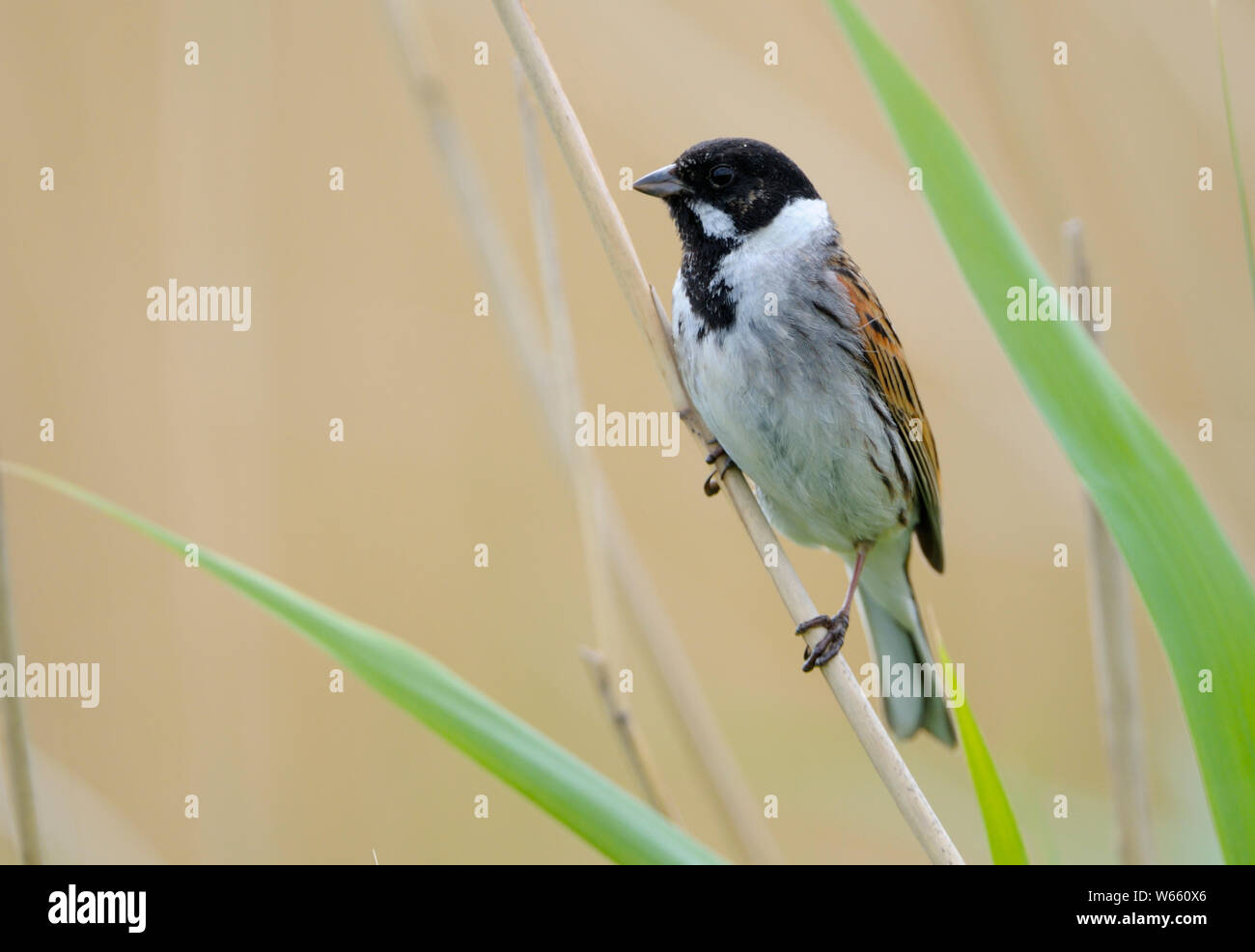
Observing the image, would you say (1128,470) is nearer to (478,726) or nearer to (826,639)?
(478,726)

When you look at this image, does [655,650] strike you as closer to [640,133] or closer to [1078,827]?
[1078,827]

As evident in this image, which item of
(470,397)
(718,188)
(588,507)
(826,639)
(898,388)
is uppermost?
(718,188)

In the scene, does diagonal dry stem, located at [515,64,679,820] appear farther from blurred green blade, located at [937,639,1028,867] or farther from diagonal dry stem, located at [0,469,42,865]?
diagonal dry stem, located at [0,469,42,865]

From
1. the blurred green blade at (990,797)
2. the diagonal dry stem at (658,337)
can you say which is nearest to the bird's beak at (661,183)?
the diagonal dry stem at (658,337)

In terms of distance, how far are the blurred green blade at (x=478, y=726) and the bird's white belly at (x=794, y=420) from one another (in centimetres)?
129

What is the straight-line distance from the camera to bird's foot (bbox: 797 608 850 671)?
2094 mm

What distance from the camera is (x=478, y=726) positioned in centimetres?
142

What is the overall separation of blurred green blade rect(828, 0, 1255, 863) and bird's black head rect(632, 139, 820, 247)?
3.45 ft

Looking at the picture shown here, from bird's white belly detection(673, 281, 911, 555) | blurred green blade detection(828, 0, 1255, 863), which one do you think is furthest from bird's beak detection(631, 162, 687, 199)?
blurred green blade detection(828, 0, 1255, 863)

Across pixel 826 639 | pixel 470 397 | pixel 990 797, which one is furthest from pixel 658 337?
pixel 470 397

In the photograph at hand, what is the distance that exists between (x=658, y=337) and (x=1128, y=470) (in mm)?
1075

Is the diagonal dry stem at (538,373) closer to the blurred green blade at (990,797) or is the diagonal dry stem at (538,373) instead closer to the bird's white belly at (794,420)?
the bird's white belly at (794,420)
